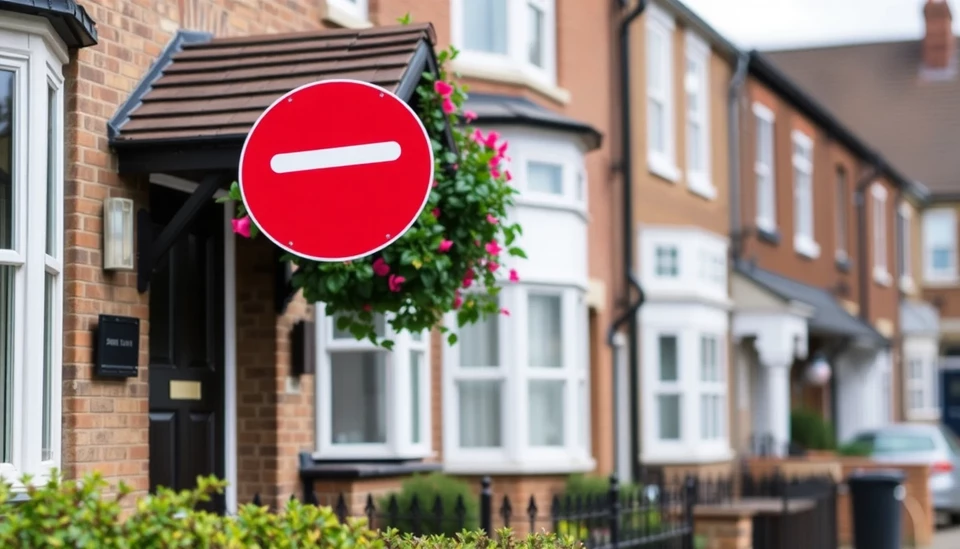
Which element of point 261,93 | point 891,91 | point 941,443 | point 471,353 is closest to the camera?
point 261,93

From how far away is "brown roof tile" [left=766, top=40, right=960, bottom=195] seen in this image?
3841cm

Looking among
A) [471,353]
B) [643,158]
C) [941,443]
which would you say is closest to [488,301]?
[471,353]

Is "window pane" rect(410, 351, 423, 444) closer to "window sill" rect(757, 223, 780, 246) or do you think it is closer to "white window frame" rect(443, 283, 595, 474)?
"white window frame" rect(443, 283, 595, 474)

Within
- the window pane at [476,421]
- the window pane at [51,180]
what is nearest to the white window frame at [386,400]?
the window pane at [476,421]

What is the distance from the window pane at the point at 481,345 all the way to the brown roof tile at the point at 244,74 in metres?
5.12

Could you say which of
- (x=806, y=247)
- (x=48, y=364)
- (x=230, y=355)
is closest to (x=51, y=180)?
(x=48, y=364)

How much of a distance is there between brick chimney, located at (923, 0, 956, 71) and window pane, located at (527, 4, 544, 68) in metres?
27.5

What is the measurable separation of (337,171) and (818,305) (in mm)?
19000

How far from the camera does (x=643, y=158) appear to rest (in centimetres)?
1745

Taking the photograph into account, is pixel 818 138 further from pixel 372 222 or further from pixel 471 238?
pixel 372 222

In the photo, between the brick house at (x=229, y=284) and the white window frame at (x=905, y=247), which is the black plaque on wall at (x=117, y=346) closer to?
the brick house at (x=229, y=284)

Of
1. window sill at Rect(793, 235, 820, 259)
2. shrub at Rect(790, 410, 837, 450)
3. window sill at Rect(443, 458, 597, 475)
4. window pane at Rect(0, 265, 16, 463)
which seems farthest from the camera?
window sill at Rect(793, 235, 820, 259)

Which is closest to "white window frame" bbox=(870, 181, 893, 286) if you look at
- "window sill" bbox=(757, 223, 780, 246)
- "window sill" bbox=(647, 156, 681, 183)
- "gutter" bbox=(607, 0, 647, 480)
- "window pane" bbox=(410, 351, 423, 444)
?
"window sill" bbox=(757, 223, 780, 246)

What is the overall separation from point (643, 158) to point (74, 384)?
1077 cm
